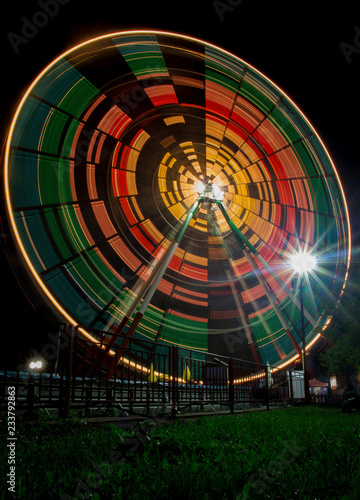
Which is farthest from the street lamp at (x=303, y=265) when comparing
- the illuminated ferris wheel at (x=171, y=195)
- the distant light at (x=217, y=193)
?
the distant light at (x=217, y=193)

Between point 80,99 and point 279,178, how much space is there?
829cm

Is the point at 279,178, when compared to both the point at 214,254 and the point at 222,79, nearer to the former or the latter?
the point at 222,79

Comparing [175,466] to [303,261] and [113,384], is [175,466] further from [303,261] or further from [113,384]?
[303,261]

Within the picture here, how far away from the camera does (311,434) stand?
4.13 metres

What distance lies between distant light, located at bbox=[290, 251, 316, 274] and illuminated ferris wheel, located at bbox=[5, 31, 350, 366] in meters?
0.14

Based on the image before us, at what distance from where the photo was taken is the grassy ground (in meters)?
1.98

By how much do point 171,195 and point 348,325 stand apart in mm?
10438

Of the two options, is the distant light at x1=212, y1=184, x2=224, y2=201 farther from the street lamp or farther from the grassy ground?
the grassy ground

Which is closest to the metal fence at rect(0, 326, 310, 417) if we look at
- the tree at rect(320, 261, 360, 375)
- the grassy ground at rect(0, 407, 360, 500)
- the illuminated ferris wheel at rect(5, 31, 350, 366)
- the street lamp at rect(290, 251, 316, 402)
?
the grassy ground at rect(0, 407, 360, 500)

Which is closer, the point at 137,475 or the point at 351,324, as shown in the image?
the point at 137,475

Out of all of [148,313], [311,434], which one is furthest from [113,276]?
[311,434]

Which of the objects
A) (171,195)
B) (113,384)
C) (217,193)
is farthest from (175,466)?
(217,193)

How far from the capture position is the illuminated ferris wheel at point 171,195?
10.9m

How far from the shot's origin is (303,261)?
14391 mm
